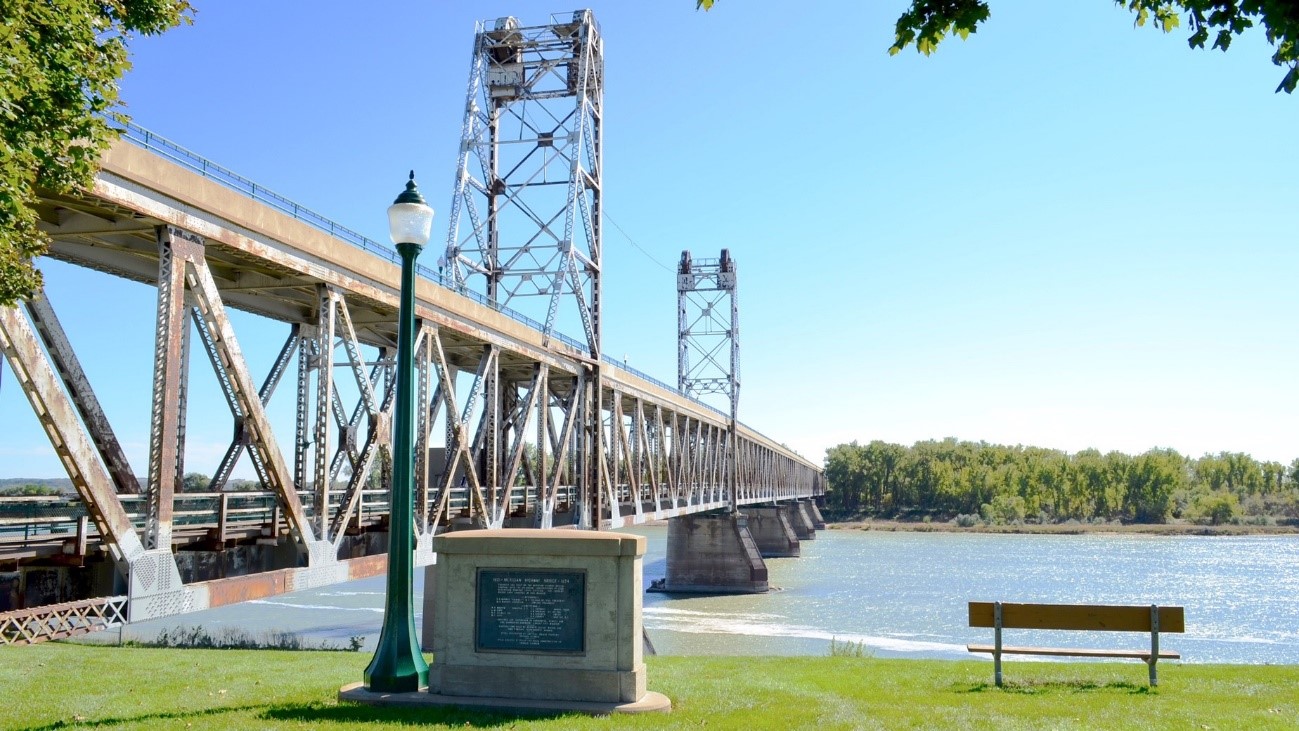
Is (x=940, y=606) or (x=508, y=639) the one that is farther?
(x=940, y=606)

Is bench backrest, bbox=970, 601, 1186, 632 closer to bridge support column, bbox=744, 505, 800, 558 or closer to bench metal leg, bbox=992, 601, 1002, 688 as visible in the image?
bench metal leg, bbox=992, 601, 1002, 688

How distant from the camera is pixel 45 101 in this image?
7.99 meters

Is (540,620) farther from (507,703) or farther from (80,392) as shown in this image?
(80,392)

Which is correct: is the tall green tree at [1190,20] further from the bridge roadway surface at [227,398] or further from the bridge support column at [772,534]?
the bridge support column at [772,534]

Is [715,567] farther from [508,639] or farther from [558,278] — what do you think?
[508,639]

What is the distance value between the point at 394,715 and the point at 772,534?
76547mm

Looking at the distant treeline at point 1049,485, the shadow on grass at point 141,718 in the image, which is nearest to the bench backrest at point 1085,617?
the shadow on grass at point 141,718

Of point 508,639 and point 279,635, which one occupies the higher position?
point 508,639

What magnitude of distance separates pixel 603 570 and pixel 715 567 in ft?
161

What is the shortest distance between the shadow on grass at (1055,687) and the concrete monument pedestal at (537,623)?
3989 millimetres

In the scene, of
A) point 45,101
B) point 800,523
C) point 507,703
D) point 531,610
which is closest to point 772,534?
point 800,523

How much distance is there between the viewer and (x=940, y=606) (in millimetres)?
40062

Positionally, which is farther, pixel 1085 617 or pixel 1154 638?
pixel 1085 617

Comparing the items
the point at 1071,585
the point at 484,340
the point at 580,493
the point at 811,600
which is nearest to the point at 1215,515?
the point at 1071,585
